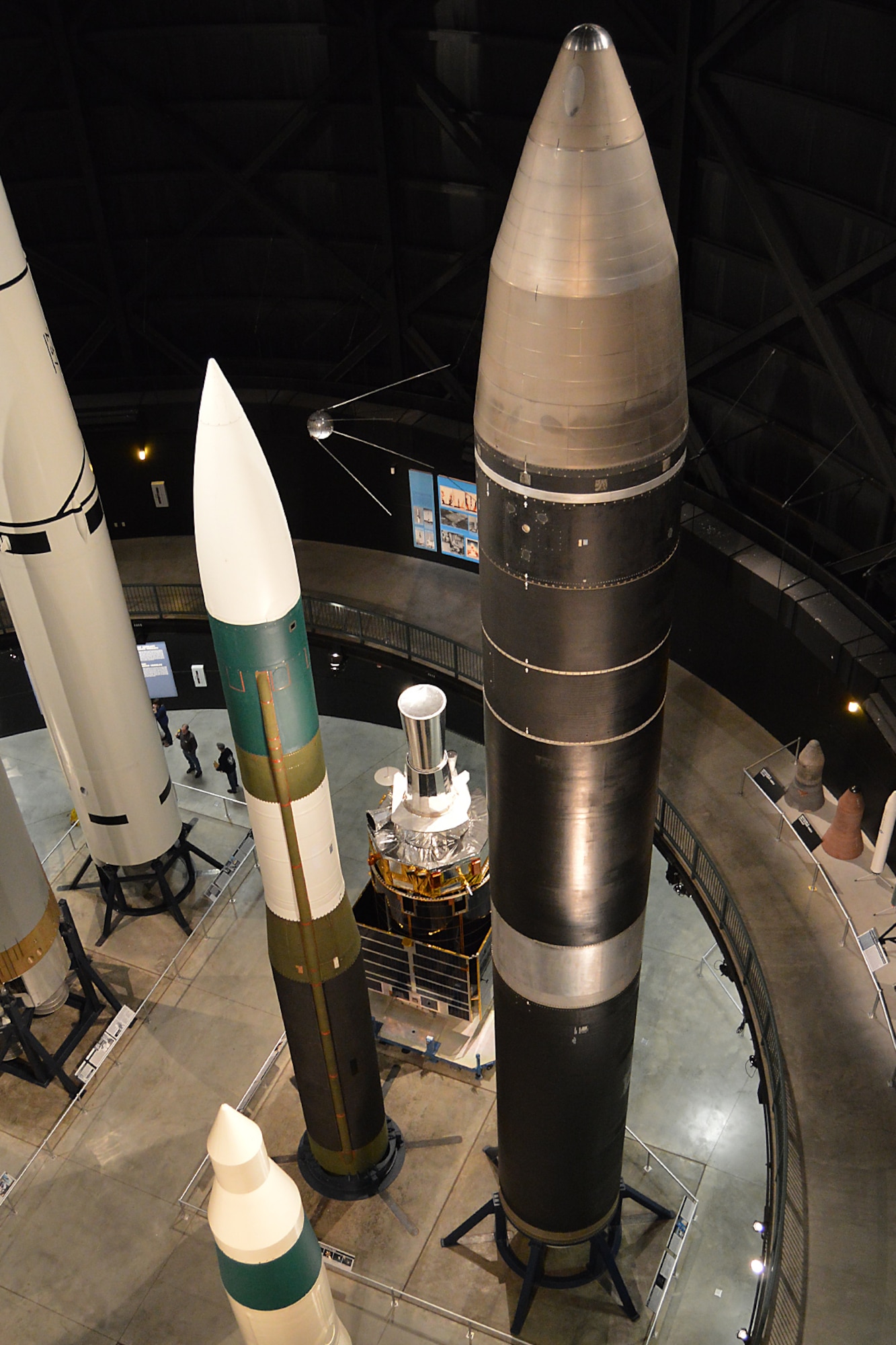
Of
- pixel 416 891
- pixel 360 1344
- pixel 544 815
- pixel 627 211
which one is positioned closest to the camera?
pixel 627 211

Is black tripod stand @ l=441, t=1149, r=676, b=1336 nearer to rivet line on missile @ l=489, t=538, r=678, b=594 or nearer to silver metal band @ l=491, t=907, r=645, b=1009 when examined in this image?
silver metal band @ l=491, t=907, r=645, b=1009

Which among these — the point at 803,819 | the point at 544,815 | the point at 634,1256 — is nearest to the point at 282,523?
the point at 544,815

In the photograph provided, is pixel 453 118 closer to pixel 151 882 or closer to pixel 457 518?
pixel 457 518

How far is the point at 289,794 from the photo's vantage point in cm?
1469

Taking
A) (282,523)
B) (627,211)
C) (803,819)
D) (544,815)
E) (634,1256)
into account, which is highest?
(627,211)

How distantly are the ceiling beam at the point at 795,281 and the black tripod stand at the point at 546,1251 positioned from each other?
1162 cm

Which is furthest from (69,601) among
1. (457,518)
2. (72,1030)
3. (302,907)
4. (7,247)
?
(457,518)

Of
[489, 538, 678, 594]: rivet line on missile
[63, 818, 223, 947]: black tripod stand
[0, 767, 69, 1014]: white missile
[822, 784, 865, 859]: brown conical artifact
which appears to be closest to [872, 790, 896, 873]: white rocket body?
[822, 784, 865, 859]: brown conical artifact

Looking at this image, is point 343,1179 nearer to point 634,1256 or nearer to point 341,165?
point 634,1256

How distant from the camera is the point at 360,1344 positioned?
17.7 metres

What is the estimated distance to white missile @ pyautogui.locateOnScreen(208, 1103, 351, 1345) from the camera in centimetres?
1223

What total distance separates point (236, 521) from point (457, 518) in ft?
47.3

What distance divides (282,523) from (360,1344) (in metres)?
12.4

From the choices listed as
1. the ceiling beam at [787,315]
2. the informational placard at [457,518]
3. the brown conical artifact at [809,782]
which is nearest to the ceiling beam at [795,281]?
the ceiling beam at [787,315]
